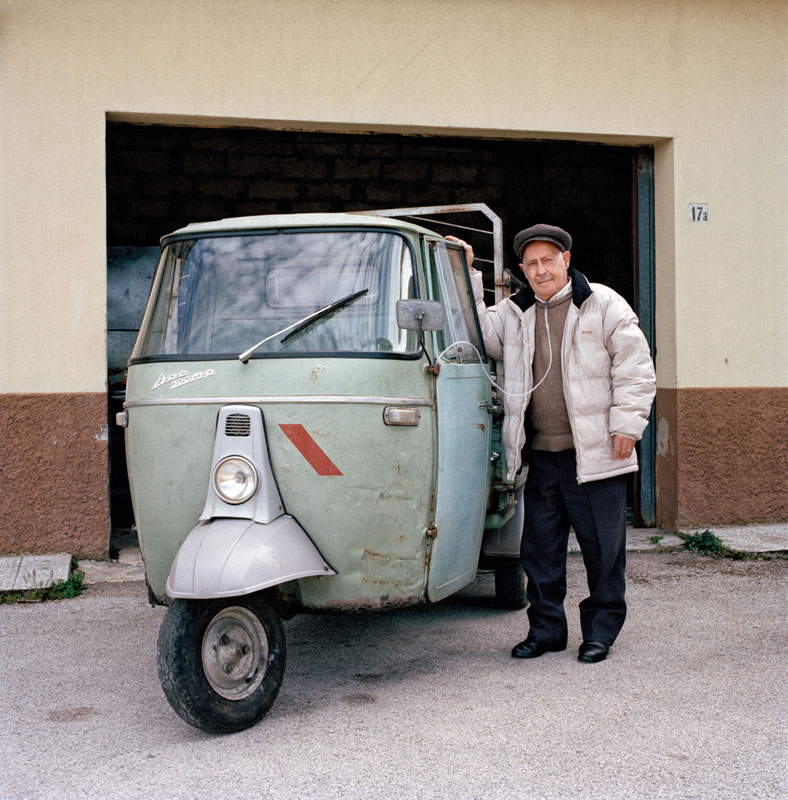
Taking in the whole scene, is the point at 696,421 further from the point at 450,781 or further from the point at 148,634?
the point at 450,781

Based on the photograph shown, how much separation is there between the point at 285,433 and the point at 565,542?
5.59ft

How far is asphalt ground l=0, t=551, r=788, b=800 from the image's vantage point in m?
3.31

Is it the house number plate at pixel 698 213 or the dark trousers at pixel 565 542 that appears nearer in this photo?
the dark trousers at pixel 565 542

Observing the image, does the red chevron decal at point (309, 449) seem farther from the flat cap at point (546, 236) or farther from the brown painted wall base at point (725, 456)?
the brown painted wall base at point (725, 456)

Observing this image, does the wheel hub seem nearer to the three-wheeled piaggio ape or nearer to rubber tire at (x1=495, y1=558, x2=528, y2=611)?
the three-wheeled piaggio ape

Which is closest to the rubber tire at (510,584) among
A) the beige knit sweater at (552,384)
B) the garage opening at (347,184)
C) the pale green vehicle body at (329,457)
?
the beige knit sweater at (552,384)

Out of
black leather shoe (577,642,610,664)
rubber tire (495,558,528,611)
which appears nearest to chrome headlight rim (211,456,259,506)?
black leather shoe (577,642,610,664)

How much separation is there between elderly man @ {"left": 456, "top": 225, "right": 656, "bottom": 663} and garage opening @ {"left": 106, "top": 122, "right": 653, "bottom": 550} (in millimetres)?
5469

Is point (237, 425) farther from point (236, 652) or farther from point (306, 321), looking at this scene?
point (236, 652)

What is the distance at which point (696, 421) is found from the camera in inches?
309

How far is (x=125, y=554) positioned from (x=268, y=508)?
12.0ft

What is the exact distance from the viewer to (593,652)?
4.66m

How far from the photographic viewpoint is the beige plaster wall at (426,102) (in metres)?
6.85

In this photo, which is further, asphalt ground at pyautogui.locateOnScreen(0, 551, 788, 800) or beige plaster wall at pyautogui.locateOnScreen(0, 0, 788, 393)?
beige plaster wall at pyautogui.locateOnScreen(0, 0, 788, 393)
